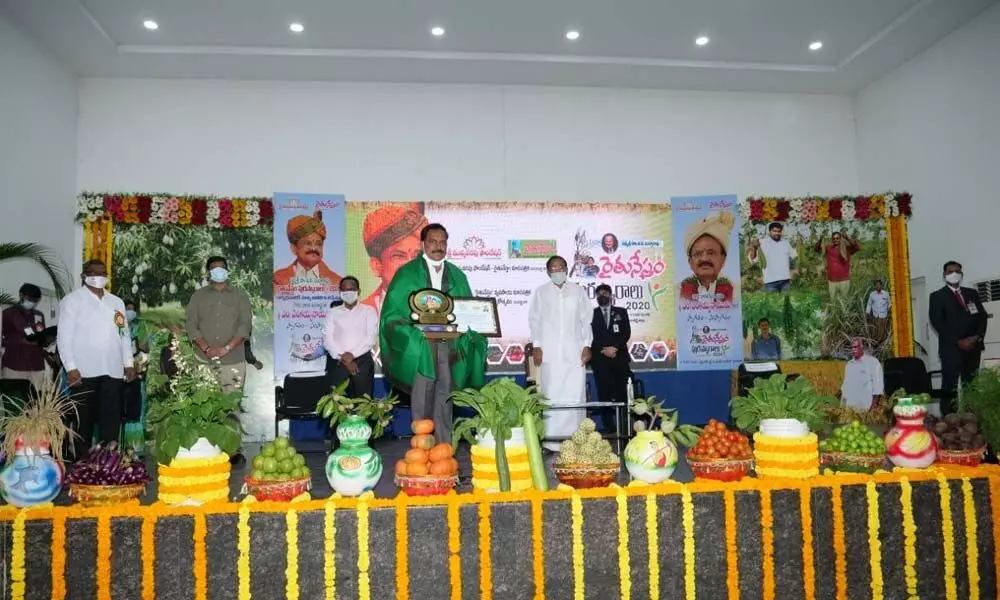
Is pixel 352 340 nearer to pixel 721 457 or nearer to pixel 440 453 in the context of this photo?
pixel 440 453

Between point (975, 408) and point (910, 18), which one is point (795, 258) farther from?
point (975, 408)

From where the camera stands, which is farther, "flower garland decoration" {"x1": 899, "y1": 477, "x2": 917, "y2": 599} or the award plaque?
the award plaque

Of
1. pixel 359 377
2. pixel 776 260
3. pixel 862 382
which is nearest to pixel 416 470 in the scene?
pixel 359 377

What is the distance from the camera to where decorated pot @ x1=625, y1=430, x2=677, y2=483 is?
2.83 metres

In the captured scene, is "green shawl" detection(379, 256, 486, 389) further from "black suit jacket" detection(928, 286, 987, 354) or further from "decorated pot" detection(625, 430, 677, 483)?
"black suit jacket" detection(928, 286, 987, 354)

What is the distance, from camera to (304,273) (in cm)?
862

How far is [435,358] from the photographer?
182 inches

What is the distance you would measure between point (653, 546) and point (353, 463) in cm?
113

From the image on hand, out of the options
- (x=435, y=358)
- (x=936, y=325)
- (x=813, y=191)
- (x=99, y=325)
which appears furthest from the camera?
(x=813, y=191)

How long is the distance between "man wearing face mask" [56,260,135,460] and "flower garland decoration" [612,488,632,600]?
13.9 ft

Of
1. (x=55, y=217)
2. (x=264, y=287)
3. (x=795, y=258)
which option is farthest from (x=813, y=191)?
(x=55, y=217)

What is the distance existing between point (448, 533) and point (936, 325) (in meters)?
7.21

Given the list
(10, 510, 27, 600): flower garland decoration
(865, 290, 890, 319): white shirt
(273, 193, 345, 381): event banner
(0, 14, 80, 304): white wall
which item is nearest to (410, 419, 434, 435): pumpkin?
(10, 510, 27, 600): flower garland decoration

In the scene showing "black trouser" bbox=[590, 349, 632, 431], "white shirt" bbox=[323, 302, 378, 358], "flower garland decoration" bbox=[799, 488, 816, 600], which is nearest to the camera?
"flower garland decoration" bbox=[799, 488, 816, 600]
